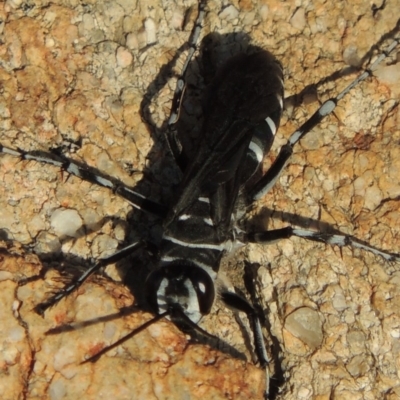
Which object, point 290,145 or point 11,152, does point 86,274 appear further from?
point 290,145

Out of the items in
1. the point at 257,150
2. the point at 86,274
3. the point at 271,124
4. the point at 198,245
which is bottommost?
the point at 86,274

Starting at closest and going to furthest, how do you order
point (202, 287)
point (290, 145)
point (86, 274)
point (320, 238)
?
1. point (86, 274)
2. point (202, 287)
3. point (320, 238)
4. point (290, 145)

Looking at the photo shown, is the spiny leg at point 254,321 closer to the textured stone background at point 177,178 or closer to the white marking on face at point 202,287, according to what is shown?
the textured stone background at point 177,178

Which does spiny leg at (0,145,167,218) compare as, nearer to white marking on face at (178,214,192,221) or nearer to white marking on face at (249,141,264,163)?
white marking on face at (178,214,192,221)

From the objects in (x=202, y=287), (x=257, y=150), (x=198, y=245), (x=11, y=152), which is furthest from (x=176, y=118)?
(x=202, y=287)

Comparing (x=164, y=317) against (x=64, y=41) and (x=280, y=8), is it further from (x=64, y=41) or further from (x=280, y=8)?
(x=280, y=8)
